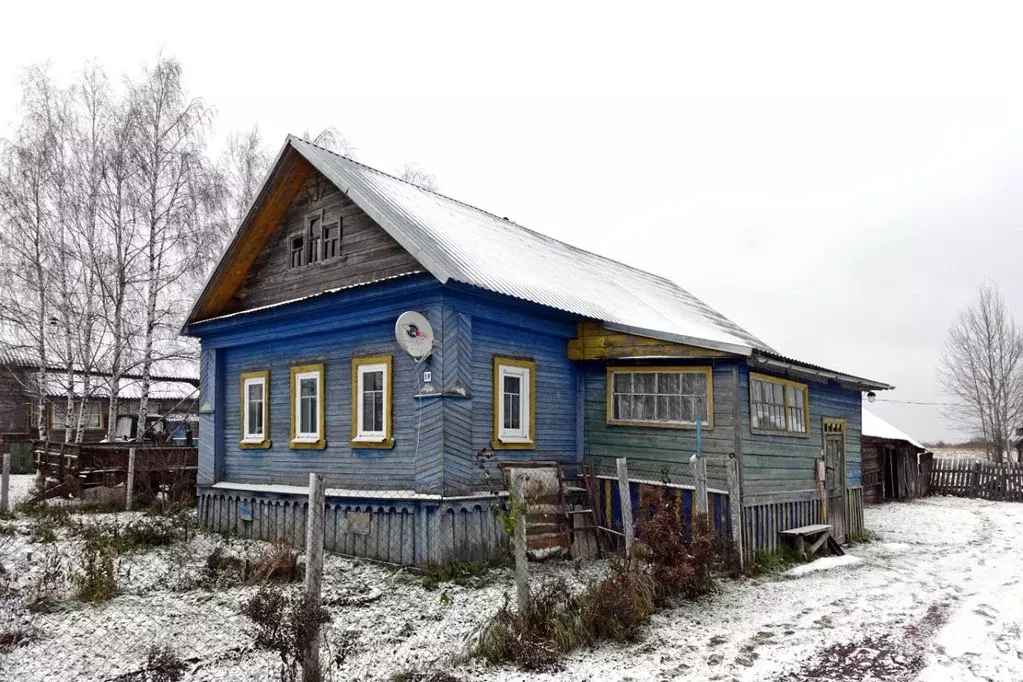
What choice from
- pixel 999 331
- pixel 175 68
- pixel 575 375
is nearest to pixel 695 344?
pixel 575 375

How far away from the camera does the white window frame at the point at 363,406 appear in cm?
1207

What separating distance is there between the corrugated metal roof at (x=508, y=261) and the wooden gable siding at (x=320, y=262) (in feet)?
1.83

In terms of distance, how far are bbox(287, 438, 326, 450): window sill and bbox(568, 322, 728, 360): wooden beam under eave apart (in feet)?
14.9

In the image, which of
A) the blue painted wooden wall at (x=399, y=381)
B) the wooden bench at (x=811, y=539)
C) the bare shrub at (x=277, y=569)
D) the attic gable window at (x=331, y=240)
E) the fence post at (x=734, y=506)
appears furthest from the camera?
the attic gable window at (x=331, y=240)

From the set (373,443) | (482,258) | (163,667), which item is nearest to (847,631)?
(163,667)

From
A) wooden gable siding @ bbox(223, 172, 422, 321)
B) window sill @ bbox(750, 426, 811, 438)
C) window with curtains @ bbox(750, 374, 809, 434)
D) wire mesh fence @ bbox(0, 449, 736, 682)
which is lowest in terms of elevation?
wire mesh fence @ bbox(0, 449, 736, 682)

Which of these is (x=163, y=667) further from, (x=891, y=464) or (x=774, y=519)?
(x=891, y=464)

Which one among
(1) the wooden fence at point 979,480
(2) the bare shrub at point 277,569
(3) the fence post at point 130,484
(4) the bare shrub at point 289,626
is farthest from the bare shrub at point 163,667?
(1) the wooden fence at point 979,480

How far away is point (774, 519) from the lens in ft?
41.0

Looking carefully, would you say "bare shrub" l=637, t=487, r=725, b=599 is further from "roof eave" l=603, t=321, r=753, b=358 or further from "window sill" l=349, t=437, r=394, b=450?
"window sill" l=349, t=437, r=394, b=450

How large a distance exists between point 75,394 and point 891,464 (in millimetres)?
28346

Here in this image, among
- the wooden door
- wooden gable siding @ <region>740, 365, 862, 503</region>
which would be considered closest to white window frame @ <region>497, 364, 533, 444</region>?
wooden gable siding @ <region>740, 365, 862, 503</region>

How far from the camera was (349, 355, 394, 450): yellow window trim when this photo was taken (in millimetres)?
12000

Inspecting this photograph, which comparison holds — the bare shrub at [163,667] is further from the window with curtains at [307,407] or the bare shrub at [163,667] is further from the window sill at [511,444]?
the window with curtains at [307,407]
